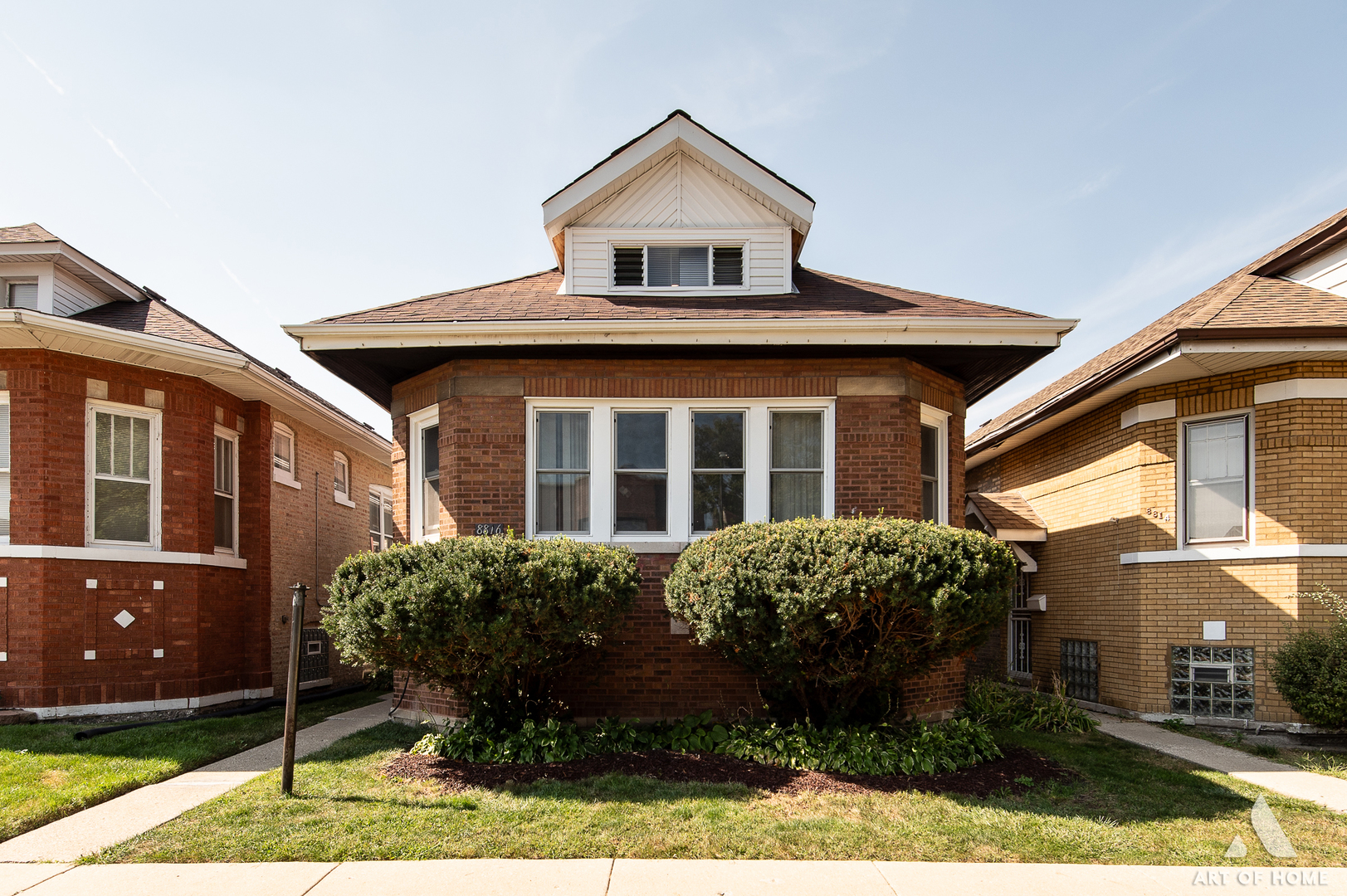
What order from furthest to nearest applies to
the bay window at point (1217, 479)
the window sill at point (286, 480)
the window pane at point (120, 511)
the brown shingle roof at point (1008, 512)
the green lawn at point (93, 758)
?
the brown shingle roof at point (1008, 512) < the window sill at point (286, 480) < the window pane at point (120, 511) < the bay window at point (1217, 479) < the green lawn at point (93, 758)

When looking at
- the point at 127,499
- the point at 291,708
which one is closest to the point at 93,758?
the point at 291,708

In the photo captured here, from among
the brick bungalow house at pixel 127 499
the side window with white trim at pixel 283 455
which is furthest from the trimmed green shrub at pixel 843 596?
the side window with white trim at pixel 283 455

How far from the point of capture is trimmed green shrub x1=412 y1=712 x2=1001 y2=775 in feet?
21.6

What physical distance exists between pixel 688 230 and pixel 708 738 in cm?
580

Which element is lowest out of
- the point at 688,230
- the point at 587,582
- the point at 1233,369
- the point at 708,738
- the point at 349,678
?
the point at 349,678

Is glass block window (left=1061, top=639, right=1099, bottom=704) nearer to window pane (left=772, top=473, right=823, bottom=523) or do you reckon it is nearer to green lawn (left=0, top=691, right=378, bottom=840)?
window pane (left=772, top=473, right=823, bottom=523)

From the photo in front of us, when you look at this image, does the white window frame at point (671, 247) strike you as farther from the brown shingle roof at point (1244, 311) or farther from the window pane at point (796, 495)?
the brown shingle roof at point (1244, 311)

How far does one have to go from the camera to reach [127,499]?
9070mm

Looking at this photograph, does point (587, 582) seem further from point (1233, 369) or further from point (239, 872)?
point (1233, 369)

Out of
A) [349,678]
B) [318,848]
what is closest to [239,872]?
[318,848]

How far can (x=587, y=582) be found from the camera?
21.9 feet

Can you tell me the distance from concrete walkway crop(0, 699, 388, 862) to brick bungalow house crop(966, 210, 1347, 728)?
9245 millimetres

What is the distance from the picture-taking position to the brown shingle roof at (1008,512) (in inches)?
464

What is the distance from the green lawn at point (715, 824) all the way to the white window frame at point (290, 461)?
20.0 ft
